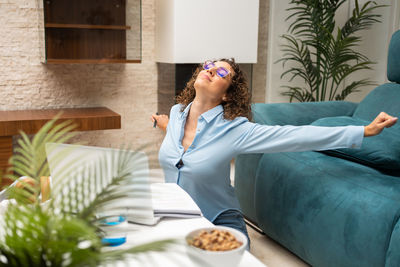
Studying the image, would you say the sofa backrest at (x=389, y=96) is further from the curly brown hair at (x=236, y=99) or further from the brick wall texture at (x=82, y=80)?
the brick wall texture at (x=82, y=80)

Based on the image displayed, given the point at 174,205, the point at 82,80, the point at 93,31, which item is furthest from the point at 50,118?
the point at 174,205

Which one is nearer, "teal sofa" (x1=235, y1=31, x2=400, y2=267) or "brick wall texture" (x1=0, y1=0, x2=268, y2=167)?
"teal sofa" (x1=235, y1=31, x2=400, y2=267)

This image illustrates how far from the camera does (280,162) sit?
2068 millimetres

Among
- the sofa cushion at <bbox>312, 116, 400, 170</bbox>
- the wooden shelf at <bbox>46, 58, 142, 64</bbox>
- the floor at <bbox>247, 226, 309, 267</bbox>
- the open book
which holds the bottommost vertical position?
the floor at <bbox>247, 226, 309, 267</bbox>

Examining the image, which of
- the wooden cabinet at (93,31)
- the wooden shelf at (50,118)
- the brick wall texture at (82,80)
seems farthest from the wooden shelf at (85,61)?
the wooden shelf at (50,118)

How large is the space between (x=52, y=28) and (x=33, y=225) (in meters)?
2.84

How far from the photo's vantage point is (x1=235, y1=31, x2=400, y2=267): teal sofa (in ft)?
5.03

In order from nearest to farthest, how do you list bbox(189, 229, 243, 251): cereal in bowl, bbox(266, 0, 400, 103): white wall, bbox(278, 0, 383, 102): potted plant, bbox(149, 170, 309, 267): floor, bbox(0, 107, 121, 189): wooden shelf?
bbox(189, 229, 243, 251): cereal in bowl
bbox(149, 170, 309, 267): floor
bbox(0, 107, 121, 189): wooden shelf
bbox(278, 0, 383, 102): potted plant
bbox(266, 0, 400, 103): white wall

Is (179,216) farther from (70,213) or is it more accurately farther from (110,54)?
(110,54)

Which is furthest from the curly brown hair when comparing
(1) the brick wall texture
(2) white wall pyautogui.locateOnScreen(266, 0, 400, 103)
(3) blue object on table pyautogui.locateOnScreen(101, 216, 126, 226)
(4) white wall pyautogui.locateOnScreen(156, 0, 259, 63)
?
(2) white wall pyautogui.locateOnScreen(266, 0, 400, 103)

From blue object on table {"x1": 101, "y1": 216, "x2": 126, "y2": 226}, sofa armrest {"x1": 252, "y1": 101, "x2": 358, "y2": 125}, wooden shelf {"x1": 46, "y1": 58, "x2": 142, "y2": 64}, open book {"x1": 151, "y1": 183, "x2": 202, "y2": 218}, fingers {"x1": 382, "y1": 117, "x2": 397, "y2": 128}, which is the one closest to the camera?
blue object on table {"x1": 101, "y1": 216, "x2": 126, "y2": 226}

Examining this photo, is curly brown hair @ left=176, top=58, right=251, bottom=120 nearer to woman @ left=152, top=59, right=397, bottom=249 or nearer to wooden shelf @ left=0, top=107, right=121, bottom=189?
woman @ left=152, top=59, right=397, bottom=249

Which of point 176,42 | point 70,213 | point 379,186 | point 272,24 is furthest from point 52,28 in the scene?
point 70,213

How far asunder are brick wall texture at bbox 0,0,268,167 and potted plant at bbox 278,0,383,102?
0.31 m
